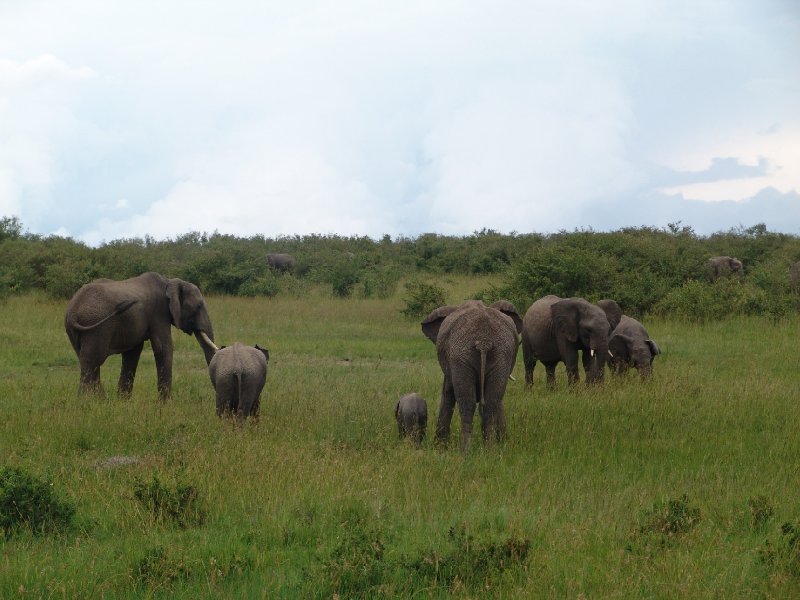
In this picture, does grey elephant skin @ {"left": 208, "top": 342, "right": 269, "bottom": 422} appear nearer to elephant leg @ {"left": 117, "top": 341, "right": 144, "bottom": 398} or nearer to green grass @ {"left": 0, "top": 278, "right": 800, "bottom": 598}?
green grass @ {"left": 0, "top": 278, "right": 800, "bottom": 598}

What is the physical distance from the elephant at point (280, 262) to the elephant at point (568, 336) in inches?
1052

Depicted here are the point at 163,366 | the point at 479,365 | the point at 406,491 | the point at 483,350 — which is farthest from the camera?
the point at 163,366

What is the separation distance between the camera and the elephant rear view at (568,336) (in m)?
13.4

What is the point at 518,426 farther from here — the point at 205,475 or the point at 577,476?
the point at 205,475

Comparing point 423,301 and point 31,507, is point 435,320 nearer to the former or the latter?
point 31,507

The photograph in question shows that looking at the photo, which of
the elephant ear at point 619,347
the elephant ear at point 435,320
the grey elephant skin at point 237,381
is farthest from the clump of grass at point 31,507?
the elephant ear at point 619,347

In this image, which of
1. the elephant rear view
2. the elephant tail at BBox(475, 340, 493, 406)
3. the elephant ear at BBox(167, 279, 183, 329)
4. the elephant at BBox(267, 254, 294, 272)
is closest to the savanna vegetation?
the elephant rear view

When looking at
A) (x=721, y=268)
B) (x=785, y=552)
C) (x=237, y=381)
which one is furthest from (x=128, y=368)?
(x=721, y=268)

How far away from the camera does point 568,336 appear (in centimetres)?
1375

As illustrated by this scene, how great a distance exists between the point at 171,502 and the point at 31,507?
1.02 metres

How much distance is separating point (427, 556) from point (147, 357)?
48.3 feet

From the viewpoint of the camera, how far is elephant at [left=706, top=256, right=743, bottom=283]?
2778 cm

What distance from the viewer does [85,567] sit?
594 centimetres

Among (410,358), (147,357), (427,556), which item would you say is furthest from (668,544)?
(147,357)
